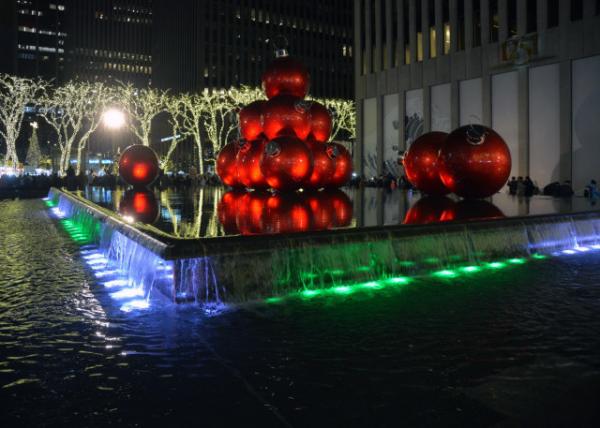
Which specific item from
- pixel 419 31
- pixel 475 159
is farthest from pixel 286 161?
pixel 419 31

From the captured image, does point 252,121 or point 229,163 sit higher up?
point 252,121

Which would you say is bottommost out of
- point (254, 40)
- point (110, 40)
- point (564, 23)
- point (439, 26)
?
point (564, 23)

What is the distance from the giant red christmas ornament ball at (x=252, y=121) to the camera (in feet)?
45.9

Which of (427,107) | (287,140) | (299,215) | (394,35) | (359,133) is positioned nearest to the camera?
(299,215)

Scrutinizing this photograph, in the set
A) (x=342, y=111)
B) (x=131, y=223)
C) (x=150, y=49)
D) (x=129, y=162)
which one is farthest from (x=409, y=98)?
(x=150, y=49)

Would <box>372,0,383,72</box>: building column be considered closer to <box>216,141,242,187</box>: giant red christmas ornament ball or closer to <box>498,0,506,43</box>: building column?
<box>498,0,506,43</box>: building column

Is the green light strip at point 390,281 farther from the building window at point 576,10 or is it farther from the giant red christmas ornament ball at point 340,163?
the building window at point 576,10

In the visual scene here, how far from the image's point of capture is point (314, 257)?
703 centimetres

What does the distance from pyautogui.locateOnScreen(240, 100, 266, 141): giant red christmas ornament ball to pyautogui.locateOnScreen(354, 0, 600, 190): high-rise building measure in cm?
1782

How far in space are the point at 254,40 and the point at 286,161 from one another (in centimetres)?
8388

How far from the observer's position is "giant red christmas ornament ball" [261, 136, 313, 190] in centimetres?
1258

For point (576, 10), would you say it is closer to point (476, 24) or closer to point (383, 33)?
point (476, 24)

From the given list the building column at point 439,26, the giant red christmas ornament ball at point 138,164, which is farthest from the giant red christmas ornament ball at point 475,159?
the building column at point 439,26

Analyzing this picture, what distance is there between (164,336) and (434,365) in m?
2.33
